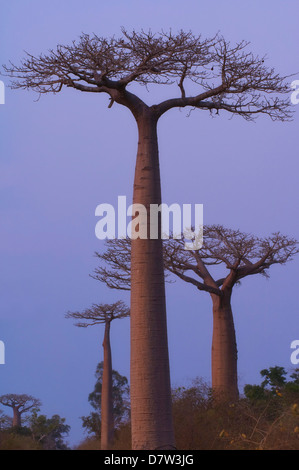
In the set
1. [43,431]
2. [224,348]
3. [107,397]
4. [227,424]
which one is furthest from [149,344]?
[43,431]

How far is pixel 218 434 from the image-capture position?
9523 mm

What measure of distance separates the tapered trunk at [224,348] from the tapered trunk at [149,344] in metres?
5.45

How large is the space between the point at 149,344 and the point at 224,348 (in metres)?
6.11

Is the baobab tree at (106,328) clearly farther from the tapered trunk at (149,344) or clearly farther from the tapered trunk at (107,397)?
the tapered trunk at (149,344)

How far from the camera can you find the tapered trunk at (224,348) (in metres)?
13.7

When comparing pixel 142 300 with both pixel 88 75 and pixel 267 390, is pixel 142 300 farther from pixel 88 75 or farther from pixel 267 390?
pixel 267 390

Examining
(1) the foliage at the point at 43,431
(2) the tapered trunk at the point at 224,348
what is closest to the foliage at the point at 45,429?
(1) the foliage at the point at 43,431

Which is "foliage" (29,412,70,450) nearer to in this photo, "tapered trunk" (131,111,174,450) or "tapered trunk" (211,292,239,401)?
"tapered trunk" (211,292,239,401)

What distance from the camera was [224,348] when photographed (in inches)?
548

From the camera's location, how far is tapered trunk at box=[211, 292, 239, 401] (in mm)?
13664

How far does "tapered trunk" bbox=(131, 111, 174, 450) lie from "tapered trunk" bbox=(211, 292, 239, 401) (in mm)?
5448

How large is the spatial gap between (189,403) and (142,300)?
3369mm
